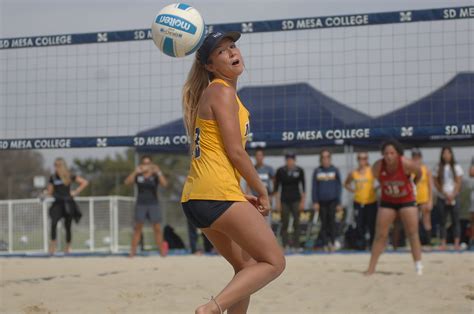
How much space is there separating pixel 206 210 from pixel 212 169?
0.59 feet

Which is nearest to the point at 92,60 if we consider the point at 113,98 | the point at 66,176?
the point at 113,98

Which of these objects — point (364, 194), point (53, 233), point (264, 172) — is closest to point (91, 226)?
point (53, 233)

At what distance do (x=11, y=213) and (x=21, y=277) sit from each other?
5599 millimetres

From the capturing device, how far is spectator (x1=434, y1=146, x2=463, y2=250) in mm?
10906

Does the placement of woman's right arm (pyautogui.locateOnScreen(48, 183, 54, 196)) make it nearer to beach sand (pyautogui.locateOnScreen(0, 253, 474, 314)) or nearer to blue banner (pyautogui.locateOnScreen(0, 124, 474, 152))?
blue banner (pyautogui.locateOnScreen(0, 124, 474, 152))

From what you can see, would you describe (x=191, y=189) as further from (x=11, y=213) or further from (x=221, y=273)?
(x=11, y=213)

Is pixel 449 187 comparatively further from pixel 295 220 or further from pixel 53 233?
pixel 53 233

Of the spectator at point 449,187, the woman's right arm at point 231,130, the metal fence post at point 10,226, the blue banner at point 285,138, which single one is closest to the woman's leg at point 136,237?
the blue banner at point 285,138

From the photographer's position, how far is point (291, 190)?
11.2m

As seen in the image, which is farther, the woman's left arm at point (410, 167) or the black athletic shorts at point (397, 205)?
the black athletic shorts at point (397, 205)

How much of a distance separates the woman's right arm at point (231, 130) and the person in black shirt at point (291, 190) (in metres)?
7.65

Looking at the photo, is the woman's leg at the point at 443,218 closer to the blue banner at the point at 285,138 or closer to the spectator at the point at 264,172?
the blue banner at the point at 285,138

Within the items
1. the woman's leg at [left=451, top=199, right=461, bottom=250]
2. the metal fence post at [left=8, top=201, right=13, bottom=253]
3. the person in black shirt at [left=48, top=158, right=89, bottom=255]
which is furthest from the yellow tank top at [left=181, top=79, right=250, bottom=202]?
the metal fence post at [left=8, top=201, right=13, bottom=253]

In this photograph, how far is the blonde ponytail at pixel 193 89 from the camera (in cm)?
379
